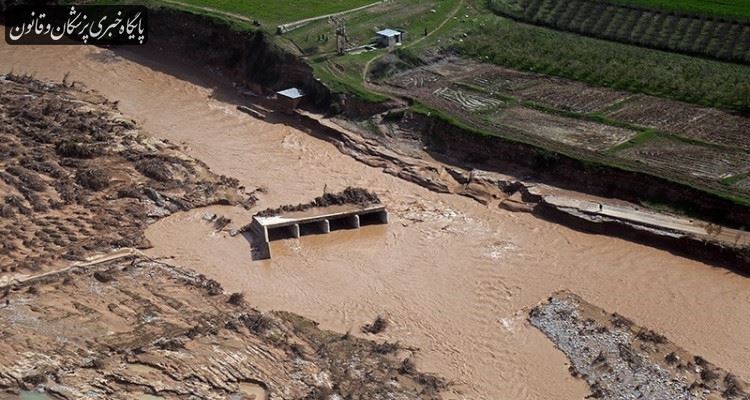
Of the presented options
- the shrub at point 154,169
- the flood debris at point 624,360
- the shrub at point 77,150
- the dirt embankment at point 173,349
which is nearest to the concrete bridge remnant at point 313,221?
the dirt embankment at point 173,349

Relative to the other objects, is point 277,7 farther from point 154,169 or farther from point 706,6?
point 706,6

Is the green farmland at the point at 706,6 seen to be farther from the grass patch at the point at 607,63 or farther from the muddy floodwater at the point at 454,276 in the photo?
the muddy floodwater at the point at 454,276

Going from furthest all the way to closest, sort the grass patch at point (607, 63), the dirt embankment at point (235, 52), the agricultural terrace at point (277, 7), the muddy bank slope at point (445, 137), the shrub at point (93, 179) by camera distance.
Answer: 1. the agricultural terrace at point (277, 7)
2. the dirt embankment at point (235, 52)
3. the grass patch at point (607, 63)
4. the shrub at point (93, 179)
5. the muddy bank slope at point (445, 137)

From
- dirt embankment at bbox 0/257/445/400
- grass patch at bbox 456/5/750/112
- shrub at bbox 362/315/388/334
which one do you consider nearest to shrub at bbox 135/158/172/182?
dirt embankment at bbox 0/257/445/400

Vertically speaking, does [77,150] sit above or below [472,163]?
below

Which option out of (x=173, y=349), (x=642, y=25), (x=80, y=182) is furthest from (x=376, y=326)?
(x=642, y=25)

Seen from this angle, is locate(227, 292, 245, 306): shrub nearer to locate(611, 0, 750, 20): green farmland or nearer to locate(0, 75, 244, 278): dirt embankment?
locate(0, 75, 244, 278): dirt embankment
